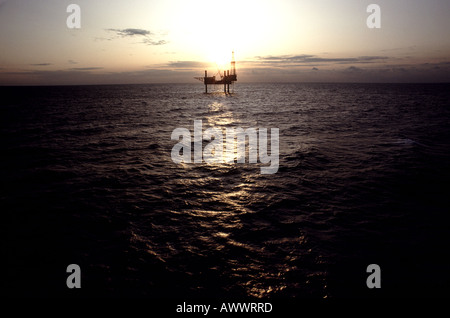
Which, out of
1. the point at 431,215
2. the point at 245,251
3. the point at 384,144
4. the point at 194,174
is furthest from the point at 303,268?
the point at 384,144

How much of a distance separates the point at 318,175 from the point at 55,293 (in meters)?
11.7

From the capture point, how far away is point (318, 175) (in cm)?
1274

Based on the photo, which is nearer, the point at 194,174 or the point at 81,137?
the point at 194,174

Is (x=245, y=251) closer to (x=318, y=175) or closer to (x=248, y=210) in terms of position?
(x=248, y=210)

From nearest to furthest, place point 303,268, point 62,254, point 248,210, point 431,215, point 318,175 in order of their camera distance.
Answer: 1. point 303,268
2. point 62,254
3. point 431,215
4. point 248,210
5. point 318,175

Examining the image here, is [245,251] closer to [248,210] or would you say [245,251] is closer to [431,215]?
[248,210]

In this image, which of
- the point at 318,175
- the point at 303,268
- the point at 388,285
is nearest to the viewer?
the point at 388,285

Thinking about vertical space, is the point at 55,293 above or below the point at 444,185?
below

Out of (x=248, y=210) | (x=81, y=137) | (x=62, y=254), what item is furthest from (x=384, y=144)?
(x=81, y=137)

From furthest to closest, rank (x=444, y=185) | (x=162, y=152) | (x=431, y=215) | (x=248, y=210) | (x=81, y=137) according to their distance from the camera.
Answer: (x=81, y=137), (x=162, y=152), (x=444, y=185), (x=248, y=210), (x=431, y=215)
